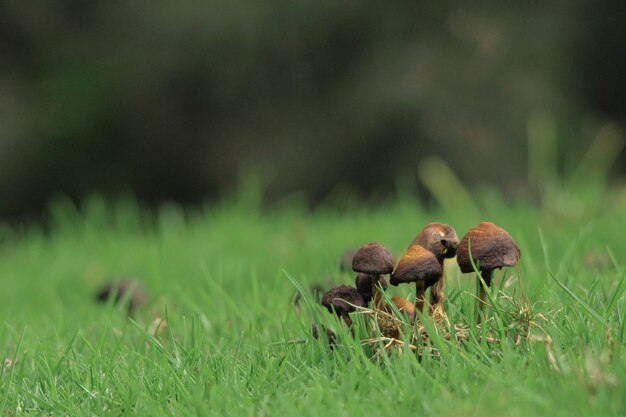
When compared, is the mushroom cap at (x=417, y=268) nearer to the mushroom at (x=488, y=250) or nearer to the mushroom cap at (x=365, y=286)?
the mushroom at (x=488, y=250)

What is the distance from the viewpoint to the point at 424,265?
2.17 m

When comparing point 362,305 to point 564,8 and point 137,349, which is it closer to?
point 137,349

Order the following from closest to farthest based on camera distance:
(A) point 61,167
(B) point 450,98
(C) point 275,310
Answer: (C) point 275,310, (B) point 450,98, (A) point 61,167

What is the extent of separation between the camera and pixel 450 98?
285 inches

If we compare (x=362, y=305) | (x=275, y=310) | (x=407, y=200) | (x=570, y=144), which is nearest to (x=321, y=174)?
(x=407, y=200)

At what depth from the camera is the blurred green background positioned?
724 centimetres

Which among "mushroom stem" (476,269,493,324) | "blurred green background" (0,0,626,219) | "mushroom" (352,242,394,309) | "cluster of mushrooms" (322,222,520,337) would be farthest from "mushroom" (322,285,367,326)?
"blurred green background" (0,0,626,219)

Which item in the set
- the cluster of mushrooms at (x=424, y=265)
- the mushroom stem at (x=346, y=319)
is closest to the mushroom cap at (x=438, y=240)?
the cluster of mushrooms at (x=424, y=265)

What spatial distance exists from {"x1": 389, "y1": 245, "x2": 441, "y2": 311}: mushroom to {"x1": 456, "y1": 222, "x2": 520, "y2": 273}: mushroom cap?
7cm

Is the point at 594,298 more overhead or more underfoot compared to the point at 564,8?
more underfoot

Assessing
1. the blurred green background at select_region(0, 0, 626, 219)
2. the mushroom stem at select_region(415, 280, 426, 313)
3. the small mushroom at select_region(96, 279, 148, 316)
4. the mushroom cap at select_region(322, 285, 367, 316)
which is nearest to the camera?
the mushroom stem at select_region(415, 280, 426, 313)

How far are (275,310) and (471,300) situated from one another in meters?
0.82

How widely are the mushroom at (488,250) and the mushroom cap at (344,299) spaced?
0.30m

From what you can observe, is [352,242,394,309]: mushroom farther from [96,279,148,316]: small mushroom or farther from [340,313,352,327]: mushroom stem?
[96,279,148,316]: small mushroom
